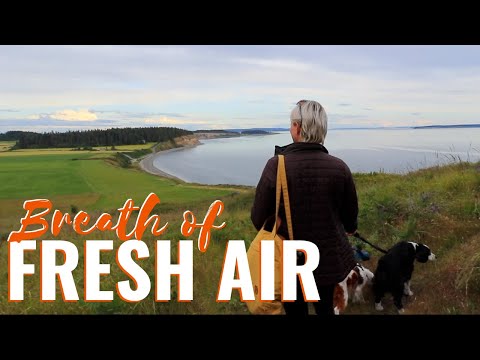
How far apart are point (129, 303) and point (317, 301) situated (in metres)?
2.69

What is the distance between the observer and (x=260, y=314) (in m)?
2.84

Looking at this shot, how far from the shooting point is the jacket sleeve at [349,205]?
262cm

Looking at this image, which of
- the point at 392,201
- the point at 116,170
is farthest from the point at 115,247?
the point at 116,170

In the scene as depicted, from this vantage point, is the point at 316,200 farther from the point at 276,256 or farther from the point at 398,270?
the point at 398,270

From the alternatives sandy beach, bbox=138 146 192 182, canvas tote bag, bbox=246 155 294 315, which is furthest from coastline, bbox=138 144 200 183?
canvas tote bag, bbox=246 155 294 315

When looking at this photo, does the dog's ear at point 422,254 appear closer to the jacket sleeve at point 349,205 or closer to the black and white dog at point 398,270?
the black and white dog at point 398,270

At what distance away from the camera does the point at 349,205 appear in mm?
2699

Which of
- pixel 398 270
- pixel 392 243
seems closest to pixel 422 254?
pixel 398 270

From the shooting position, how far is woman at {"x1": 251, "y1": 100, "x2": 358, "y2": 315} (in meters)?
2.53

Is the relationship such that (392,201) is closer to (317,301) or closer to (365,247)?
(365,247)

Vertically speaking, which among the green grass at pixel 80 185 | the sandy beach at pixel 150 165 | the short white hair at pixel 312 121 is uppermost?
the short white hair at pixel 312 121

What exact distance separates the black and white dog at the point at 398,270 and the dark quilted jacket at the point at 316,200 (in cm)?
221

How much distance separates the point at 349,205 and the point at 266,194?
620 millimetres

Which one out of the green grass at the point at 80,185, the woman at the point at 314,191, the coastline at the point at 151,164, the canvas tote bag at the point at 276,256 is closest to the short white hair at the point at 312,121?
the woman at the point at 314,191
